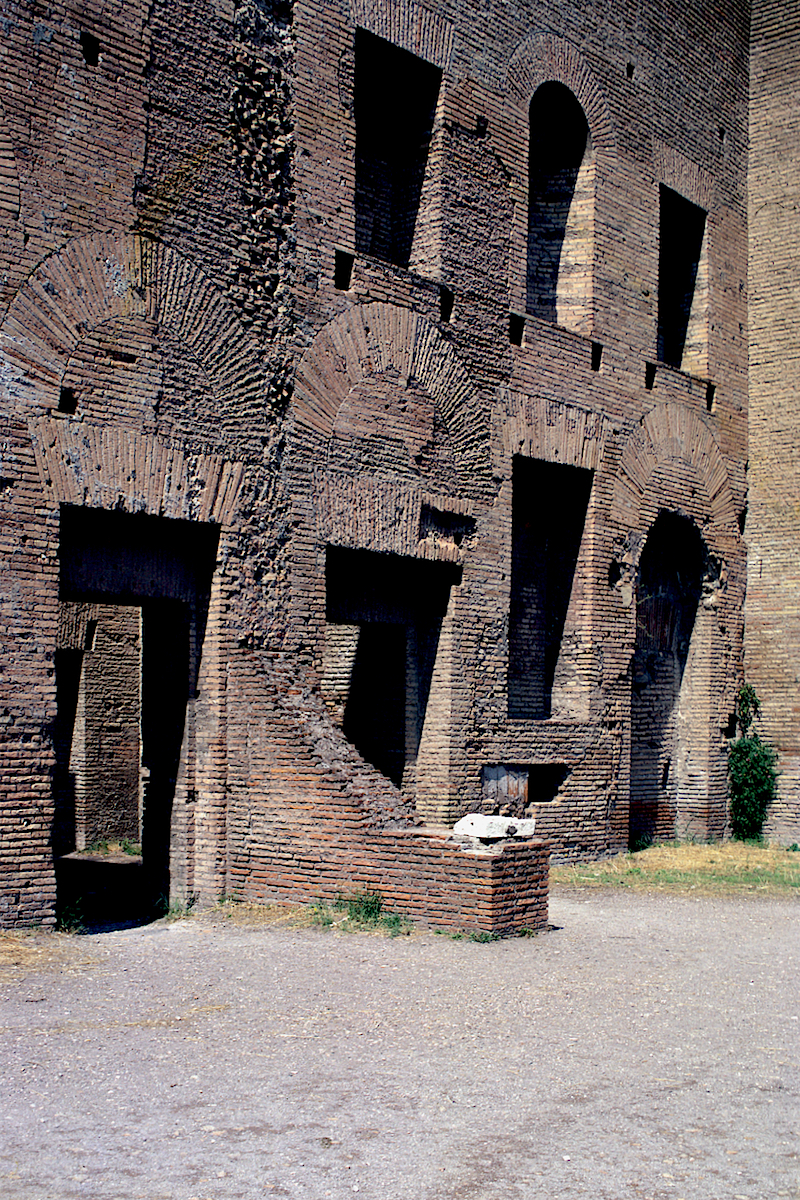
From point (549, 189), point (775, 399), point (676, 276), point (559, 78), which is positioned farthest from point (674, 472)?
point (559, 78)

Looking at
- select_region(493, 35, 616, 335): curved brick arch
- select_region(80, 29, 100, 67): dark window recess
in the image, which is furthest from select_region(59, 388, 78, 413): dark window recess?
select_region(493, 35, 616, 335): curved brick arch

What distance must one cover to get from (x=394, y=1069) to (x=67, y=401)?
5.66 metres

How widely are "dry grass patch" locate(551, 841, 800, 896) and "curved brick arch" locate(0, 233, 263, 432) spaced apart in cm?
586

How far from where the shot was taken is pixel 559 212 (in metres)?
15.3

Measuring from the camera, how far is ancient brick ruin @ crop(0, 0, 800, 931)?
9625mm

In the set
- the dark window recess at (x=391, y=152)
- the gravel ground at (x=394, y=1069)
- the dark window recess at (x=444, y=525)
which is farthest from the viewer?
the dark window recess at (x=391, y=152)

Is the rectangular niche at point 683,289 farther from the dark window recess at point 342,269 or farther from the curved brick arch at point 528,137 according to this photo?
the dark window recess at point 342,269

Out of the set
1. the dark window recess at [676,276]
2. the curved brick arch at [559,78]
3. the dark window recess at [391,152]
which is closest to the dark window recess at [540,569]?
the dark window recess at [391,152]

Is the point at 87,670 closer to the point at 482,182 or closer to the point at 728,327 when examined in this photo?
the point at 482,182

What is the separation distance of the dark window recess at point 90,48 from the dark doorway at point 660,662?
882 centimetres

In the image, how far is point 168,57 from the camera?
10.5 m

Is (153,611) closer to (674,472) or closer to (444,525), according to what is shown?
(444,525)

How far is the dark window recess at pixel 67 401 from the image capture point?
376 inches

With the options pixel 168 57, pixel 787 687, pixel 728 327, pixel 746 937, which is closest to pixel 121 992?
pixel 746 937
